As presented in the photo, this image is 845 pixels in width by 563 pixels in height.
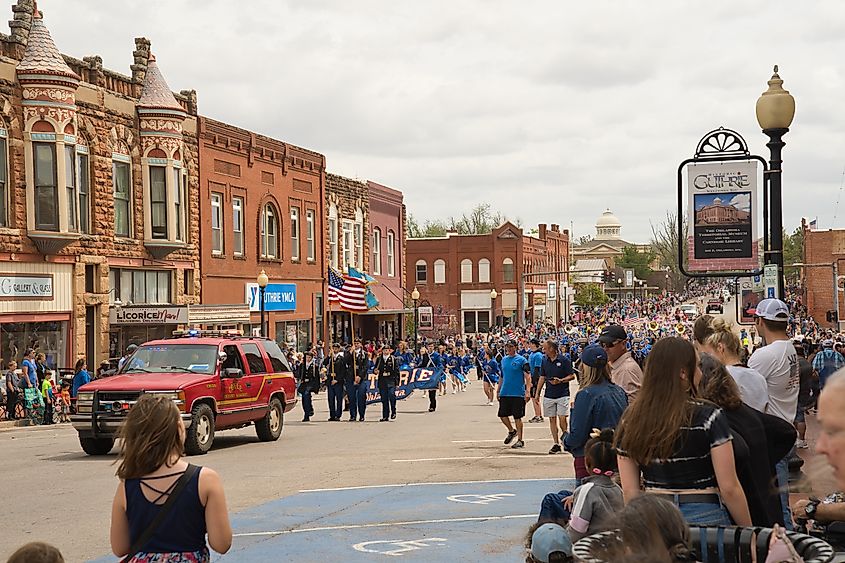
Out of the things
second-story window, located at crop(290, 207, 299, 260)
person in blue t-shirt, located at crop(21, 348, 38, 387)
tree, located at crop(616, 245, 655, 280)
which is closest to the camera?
person in blue t-shirt, located at crop(21, 348, 38, 387)

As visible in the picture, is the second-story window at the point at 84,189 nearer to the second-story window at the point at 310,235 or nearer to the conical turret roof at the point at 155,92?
the conical turret roof at the point at 155,92

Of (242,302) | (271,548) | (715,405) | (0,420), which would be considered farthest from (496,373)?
(715,405)

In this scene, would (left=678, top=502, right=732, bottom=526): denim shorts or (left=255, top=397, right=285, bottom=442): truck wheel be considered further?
(left=255, top=397, right=285, bottom=442): truck wheel

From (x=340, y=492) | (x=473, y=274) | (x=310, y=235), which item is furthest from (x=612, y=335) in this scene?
(x=473, y=274)

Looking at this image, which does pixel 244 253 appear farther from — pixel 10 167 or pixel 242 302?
pixel 10 167

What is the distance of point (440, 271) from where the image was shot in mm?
90312

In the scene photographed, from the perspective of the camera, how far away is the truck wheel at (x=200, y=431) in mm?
18469

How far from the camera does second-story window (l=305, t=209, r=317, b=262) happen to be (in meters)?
48.3

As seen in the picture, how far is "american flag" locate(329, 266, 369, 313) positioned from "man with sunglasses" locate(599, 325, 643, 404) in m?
40.6

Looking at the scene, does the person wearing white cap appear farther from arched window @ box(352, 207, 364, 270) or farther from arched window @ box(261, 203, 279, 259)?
arched window @ box(352, 207, 364, 270)

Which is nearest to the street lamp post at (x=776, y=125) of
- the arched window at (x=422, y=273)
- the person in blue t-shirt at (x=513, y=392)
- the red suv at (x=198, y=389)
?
the person in blue t-shirt at (x=513, y=392)

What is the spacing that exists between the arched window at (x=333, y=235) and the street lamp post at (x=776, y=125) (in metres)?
38.6

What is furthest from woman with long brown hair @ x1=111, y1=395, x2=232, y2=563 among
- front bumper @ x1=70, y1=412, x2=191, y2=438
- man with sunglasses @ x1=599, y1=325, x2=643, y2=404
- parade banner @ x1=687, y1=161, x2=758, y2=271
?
front bumper @ x1=70, y1=412, x2=191, y2=438

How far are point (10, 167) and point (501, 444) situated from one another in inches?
662
